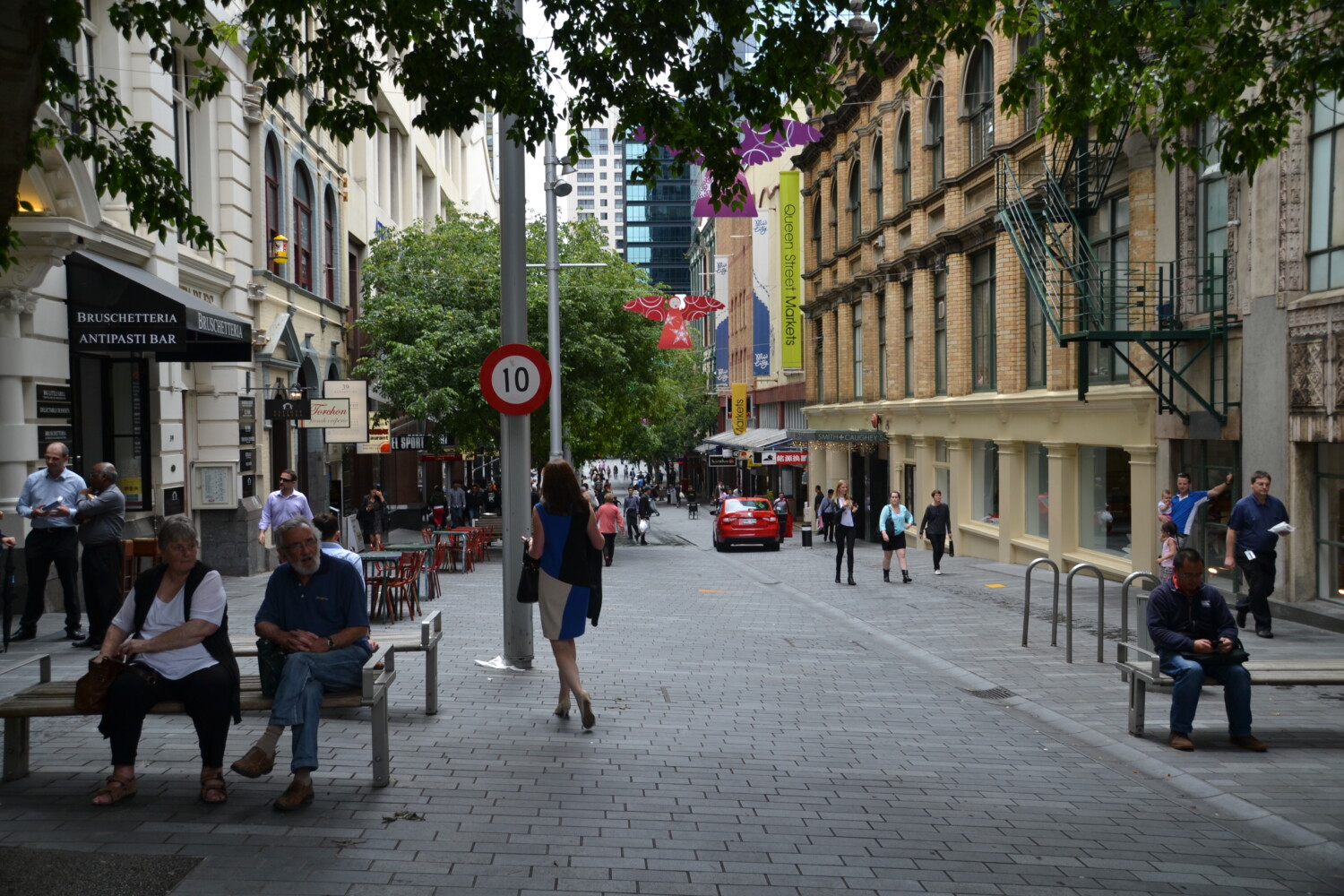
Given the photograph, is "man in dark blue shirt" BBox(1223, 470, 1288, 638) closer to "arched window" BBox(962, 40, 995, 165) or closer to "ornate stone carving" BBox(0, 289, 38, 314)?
"arched window" BBox(962, 40, 995, 165)

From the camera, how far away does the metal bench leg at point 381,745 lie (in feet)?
20.5

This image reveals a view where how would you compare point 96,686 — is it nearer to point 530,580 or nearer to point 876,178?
point 530,580

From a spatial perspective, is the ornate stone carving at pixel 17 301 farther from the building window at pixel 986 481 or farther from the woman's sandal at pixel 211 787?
the building window at pixel 986 481

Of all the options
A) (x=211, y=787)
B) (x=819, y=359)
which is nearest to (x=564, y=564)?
(x=211, y=787)

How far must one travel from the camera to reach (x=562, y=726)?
8.02 meters

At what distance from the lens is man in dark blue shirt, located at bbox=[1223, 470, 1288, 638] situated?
12.5 meters

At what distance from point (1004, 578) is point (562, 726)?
47.2ft

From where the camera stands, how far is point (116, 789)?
5.87m

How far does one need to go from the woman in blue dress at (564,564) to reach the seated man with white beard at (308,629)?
1.59 m

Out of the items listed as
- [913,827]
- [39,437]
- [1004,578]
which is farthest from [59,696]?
[1004,578]

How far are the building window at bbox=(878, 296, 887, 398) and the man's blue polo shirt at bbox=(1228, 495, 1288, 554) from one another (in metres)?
19.6

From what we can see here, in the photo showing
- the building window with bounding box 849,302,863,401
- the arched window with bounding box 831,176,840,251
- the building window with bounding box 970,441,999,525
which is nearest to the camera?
the building window with bounding box 970,441,999,525

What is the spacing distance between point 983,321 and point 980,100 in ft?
15.0

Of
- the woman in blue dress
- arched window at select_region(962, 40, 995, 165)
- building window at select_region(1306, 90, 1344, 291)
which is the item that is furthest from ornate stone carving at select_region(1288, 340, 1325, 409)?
arched window at select_region(962, 40, 995, 165)
